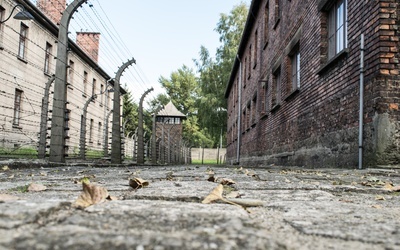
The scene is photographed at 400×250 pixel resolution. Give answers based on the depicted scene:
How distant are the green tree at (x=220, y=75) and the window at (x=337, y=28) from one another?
82.0 ft

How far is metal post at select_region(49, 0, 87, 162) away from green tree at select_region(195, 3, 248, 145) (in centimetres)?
2657

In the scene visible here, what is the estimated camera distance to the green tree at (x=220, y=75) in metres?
32.5

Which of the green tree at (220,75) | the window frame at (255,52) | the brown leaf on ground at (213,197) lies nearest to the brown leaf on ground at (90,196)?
the brown leaf on ground at (213,197)

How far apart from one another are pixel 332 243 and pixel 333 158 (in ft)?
18.6

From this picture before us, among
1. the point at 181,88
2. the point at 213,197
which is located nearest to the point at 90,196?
the point at 213,197

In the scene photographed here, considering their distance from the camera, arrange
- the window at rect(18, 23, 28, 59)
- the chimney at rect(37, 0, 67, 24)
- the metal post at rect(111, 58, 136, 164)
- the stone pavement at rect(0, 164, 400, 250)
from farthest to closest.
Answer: the chimney at rect(37, 0, 67, 24)
the window at rect(18, 23, 28, 59)
the metal post at rect(111, 58, 136, 164)
the stone pavement at rect(0, 164, 400, 250)

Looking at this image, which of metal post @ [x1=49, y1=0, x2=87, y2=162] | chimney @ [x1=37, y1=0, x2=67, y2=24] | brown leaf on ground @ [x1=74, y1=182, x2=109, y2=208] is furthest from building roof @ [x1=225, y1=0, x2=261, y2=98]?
brown leaf on ground @ [x1=74, y1=182, x2=109, y2=208]

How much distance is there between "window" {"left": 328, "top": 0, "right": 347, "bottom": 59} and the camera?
6602 millimetres

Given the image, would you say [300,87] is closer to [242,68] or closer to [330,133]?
[330,133]

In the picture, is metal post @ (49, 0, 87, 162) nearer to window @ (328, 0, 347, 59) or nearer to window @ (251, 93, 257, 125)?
window @ (328, 0, 347, 59)

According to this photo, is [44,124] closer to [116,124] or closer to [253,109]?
[116,124]

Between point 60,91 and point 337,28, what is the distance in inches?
191

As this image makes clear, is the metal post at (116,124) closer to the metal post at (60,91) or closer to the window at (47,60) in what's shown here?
the metal post at (60,91)

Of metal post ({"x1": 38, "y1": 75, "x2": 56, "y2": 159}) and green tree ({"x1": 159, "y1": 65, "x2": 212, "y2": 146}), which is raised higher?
green tree ({"x1": 159, "y1": 65, "x2": 212, "y2": 146})
